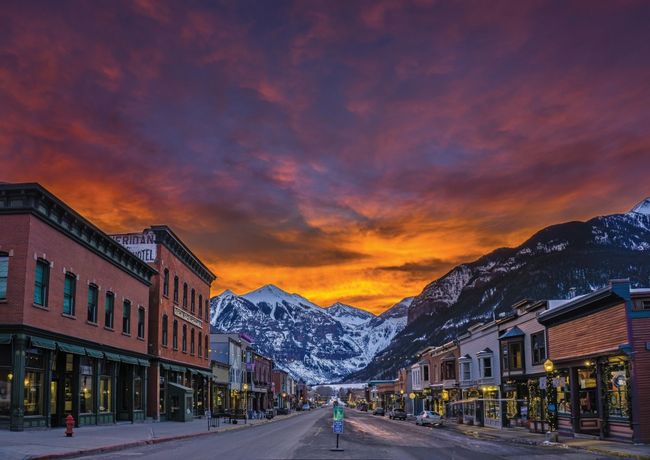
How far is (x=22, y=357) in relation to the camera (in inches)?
1172

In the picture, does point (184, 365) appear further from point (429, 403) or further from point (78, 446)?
point (429, 403)

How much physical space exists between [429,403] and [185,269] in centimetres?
4678

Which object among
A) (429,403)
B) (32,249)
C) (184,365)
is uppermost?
(32,249)

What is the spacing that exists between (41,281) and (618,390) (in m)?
28.8

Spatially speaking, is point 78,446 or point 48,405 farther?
point 48,405

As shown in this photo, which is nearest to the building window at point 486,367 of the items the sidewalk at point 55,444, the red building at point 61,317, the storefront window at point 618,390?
the storefront window at point 618,390

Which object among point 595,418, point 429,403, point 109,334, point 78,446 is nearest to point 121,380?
point 109,334

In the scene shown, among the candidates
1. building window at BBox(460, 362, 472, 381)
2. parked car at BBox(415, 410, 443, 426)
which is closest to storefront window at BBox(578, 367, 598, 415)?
parked car at BBox(415, 410, 443, 426)

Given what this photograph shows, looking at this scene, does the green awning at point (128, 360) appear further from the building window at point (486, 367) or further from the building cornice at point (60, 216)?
the building window at point (486, 367)

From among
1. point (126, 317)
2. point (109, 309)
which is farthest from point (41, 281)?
point (126, 317)

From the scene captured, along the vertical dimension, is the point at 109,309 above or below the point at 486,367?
above

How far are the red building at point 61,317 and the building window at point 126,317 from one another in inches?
2.8

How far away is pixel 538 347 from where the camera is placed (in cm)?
4566

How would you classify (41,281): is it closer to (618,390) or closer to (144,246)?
(144,246)
